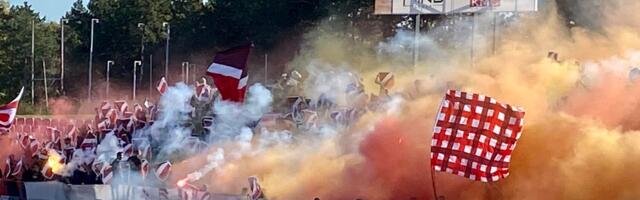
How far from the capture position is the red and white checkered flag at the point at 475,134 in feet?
47.3

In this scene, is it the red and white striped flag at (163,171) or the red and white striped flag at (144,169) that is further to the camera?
the red and white striped flag at (144,169)

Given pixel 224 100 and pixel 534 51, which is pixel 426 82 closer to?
pixel 534 51

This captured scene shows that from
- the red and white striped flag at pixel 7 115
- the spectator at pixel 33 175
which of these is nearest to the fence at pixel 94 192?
the spectator at pixel 33 175

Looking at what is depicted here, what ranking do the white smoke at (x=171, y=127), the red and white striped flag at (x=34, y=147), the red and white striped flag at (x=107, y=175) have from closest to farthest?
the red and white striped flag at (x=107, y=175), the white smoke at (x=171, y=127), the red and white striped flag at (x=34, y=147)

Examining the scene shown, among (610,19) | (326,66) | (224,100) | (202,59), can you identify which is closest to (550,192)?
(610,19)

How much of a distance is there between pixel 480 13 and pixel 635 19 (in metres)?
13.3

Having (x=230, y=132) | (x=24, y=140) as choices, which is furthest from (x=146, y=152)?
(x=24, y=140)

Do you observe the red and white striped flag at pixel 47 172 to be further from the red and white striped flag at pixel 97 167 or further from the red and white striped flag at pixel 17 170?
the red and white striped flag at pixel 97 167

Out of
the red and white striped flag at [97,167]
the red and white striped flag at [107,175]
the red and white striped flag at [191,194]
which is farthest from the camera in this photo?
the red and white striped flag at [97,167]

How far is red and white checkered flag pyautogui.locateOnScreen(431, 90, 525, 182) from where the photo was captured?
14406 millimetres

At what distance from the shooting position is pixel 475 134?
14461mm

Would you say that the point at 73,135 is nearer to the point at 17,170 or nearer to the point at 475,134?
the point at 17,170

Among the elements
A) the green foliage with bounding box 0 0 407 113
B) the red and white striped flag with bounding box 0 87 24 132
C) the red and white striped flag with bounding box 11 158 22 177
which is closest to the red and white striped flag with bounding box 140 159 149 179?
the red and white striped flag with bounding box 11 158 22 177

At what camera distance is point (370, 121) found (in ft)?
68.4
